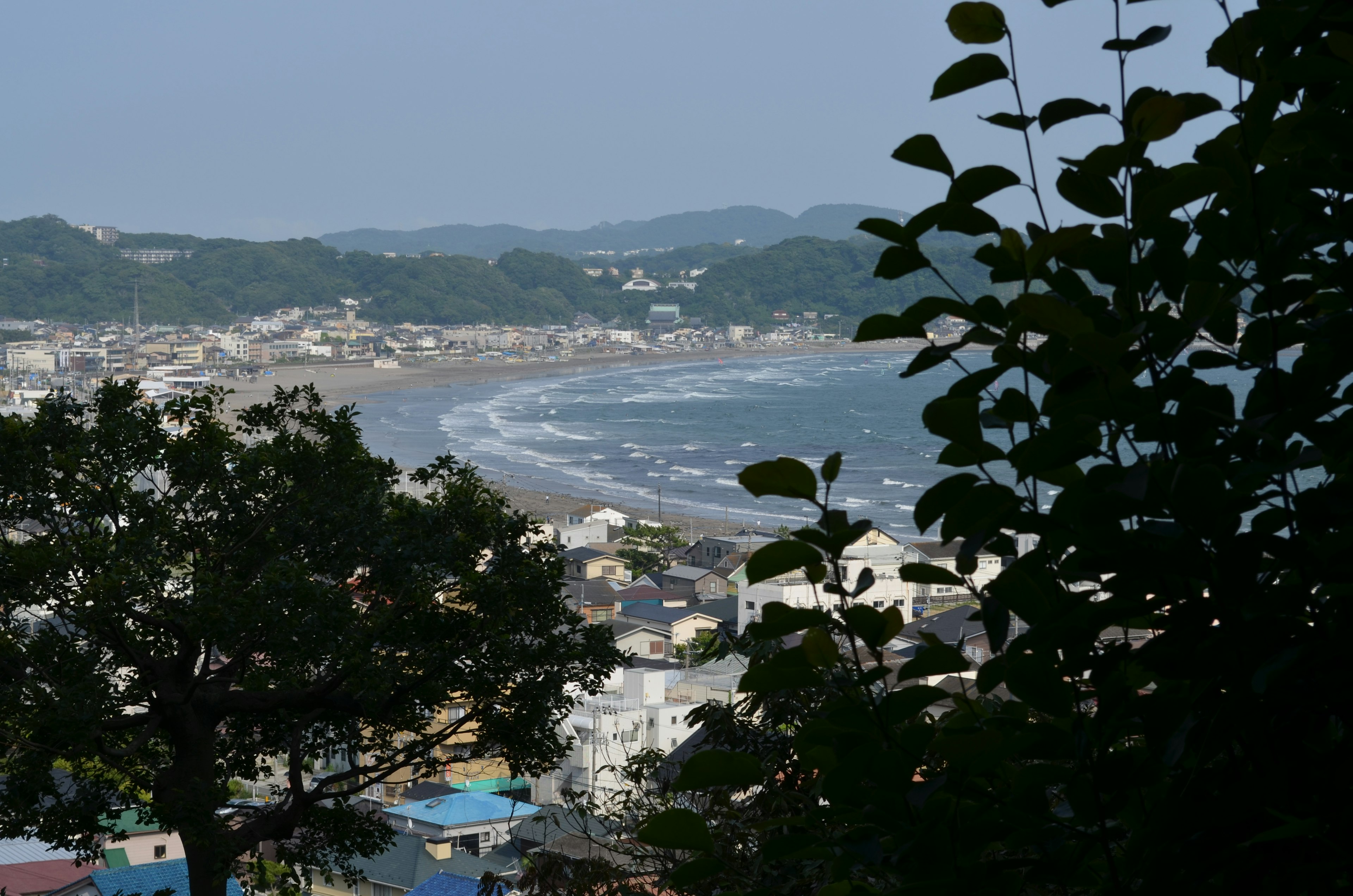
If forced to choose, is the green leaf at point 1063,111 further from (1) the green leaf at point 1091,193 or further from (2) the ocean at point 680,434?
(2) the ocean at point 680,434

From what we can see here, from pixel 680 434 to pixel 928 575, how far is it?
144ft

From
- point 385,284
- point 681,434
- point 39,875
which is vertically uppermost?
point 385,284

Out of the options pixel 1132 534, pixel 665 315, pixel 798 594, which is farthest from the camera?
pixel 665 315

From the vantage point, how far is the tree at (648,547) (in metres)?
23.5

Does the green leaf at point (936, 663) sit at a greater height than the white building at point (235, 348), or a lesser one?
greater

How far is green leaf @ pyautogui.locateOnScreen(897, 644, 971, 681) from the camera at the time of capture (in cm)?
67

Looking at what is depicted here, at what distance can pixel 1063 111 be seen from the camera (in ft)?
2.31

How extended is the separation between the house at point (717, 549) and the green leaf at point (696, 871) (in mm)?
21850

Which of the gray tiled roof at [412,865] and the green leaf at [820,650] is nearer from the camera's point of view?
the green leaf at [820,650]

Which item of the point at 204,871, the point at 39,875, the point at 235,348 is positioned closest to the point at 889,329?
the point at 204,871

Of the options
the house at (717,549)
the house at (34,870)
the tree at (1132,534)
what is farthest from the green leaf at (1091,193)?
the house at (717,549)

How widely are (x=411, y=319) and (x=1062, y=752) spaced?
99.0 meters

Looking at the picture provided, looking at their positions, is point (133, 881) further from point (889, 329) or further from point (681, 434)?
point (681, 434)

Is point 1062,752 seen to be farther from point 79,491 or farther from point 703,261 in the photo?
point 703,261
